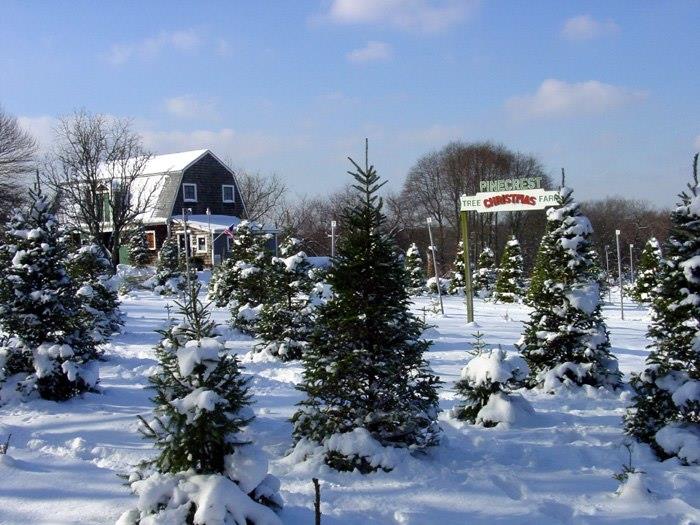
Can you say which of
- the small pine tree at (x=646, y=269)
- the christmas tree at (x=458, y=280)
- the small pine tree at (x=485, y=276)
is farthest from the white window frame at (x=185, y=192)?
the small pine tree at (x=646, y=269)

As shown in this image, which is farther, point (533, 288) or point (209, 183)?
point (209, 183)

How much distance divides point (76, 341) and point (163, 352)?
5.44 metres

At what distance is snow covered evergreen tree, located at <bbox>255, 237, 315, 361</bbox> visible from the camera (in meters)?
13.2

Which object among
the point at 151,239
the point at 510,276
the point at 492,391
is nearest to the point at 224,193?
the point at 151,239

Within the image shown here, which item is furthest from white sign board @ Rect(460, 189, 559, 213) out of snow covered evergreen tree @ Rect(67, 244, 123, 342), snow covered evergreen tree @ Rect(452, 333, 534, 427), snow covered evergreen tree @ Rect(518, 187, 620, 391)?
snow covered evergreen tree @ Rect(67, 244, 123, 342)

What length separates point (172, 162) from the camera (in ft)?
131

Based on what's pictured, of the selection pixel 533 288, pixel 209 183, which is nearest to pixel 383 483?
pixel 533 288

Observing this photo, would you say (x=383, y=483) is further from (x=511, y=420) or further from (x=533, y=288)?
(x=533, y=288)

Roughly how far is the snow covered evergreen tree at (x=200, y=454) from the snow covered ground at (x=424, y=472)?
60 cm

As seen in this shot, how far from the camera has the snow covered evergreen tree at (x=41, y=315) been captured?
8.86 metres

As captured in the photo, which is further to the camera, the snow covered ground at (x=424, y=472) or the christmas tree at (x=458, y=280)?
the christmas tree at (x=458, y=280)

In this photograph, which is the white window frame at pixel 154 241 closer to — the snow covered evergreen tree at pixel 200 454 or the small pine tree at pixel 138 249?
the small pine tree at pixel 138 249

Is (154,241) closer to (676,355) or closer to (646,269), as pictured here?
(646,269)

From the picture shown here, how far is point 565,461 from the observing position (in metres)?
6.65
